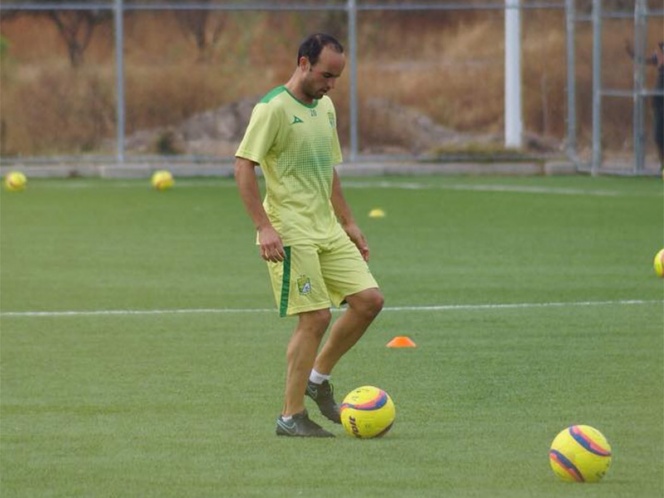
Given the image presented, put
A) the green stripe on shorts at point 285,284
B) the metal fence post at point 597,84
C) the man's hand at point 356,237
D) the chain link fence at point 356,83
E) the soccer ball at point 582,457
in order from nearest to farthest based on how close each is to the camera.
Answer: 1. the soccer ball at point 582,457
2. the green stripe on shorts at point 285,284
3. the man's hand at point 356,237
4. the metal fence post at point 597,84
5. the chain link fence at point 356,83

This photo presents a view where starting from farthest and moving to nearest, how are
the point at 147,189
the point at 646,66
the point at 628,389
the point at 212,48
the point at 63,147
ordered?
the point at 212,48 → the point at 63,147 → the point at 646,66 → the point at 147,189 → the point at 628,389

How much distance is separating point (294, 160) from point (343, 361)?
9.05 ft

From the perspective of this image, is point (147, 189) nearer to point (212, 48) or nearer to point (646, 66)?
point (646, 66)

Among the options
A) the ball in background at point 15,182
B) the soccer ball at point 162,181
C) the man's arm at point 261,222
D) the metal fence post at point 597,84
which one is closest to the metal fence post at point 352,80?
the metal fence post at point 597,84

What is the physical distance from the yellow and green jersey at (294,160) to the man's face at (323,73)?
13 centimetres

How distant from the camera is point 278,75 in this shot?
36.5m

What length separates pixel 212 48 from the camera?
38.1 meters

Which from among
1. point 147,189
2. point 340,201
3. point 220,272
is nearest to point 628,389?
point 340,201

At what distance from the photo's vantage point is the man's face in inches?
344

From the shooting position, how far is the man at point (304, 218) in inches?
347

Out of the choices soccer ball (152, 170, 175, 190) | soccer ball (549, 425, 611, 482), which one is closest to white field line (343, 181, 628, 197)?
soccer ball (152, 170, 175, 190)

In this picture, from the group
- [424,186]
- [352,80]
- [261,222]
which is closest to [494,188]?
[424,186]

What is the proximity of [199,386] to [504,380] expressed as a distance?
1.79 m

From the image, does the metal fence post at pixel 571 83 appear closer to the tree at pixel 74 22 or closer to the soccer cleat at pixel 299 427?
the tree at pixel 74 22
